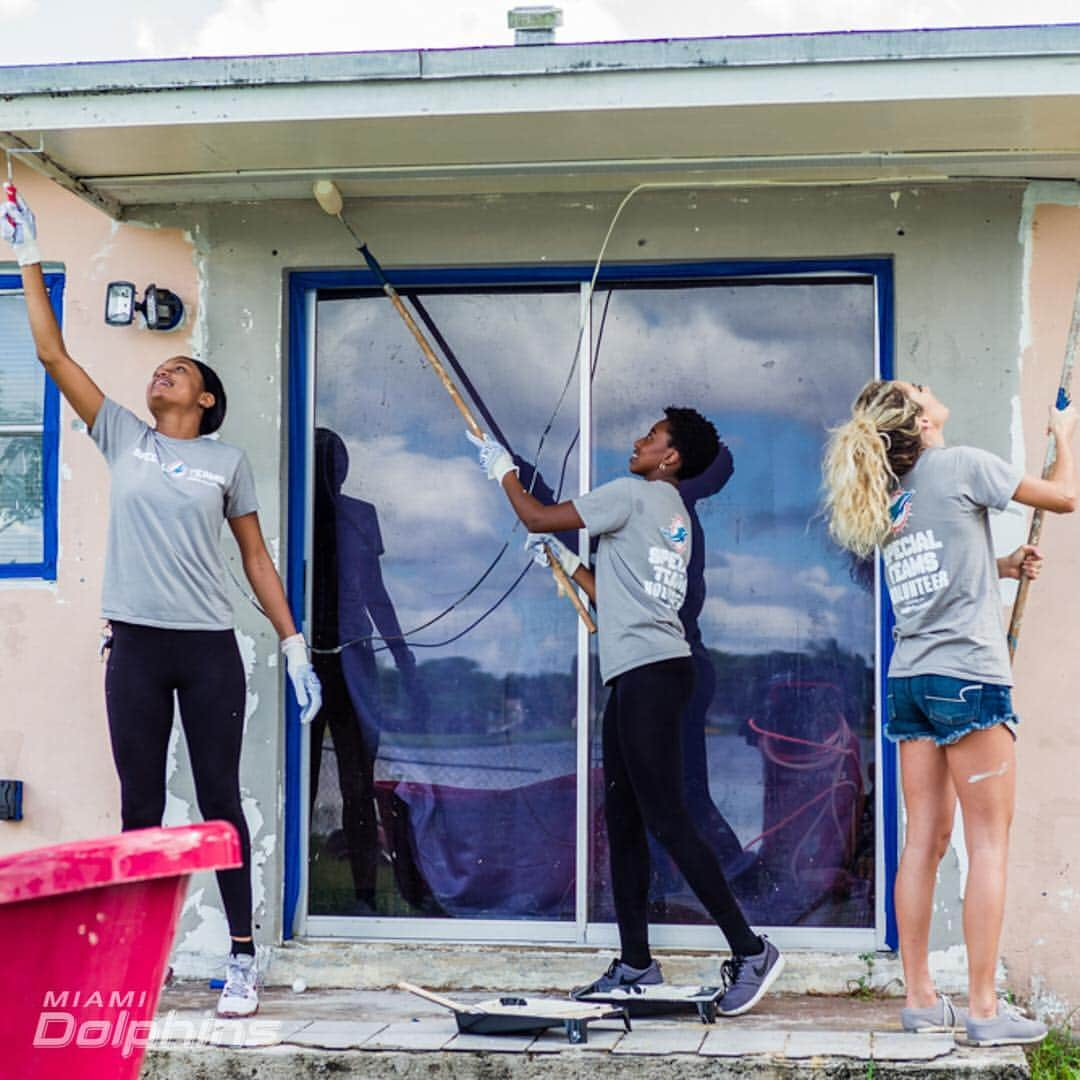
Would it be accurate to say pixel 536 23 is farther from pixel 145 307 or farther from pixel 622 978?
pixel 622 978

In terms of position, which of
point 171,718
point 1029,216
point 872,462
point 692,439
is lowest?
point 171,718

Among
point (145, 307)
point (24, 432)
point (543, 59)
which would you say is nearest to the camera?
point (543, 59)

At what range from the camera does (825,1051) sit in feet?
13.6

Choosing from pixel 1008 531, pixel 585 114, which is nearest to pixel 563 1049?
pixel 1008 531

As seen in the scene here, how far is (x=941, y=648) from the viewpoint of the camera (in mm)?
4199

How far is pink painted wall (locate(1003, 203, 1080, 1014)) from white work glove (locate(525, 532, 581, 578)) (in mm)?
1467

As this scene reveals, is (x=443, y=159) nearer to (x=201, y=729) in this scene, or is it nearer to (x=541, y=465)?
(x=541, y=465)

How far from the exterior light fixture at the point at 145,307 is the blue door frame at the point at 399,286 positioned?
41 cm

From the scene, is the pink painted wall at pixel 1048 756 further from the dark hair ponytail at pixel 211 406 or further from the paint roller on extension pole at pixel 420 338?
the dark hair ponytail at pixel 211 406

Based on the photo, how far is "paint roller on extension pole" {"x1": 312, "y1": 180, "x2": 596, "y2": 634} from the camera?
5.19 m

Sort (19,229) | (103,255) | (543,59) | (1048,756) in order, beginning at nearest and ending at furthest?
(543,59)
(19,229)
(1048,756)
(103,255)

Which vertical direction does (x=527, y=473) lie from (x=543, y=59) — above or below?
below

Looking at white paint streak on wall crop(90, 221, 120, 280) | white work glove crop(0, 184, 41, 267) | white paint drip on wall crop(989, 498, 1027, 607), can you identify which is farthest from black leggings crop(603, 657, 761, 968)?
white paint streak on wall crop(90, 221, 120, 280)

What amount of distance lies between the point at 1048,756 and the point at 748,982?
4.11 ft
